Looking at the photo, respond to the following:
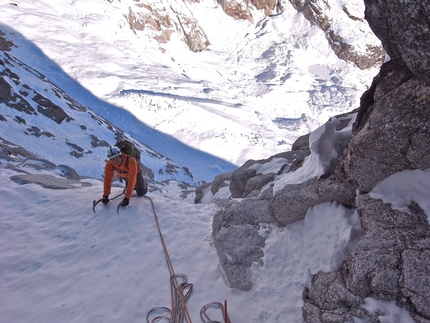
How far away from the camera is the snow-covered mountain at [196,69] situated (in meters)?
29.8

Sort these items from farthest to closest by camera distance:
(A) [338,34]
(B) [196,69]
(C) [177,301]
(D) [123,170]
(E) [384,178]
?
(A) [338,34], (B) [196,69], (D) [123,170], (C) [177,301], (E) [384,178]

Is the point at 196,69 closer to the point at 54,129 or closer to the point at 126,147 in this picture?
the point at 54,129

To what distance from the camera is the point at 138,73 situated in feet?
115

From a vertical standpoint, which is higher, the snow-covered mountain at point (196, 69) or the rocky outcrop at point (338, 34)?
the rocky outcrop at point (338, 34)

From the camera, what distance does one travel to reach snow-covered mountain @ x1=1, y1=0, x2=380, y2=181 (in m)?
29.8

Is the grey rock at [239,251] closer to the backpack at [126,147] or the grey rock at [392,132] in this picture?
the grey rock at [392,132]

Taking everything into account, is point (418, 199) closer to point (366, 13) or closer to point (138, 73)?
point (366, 13)

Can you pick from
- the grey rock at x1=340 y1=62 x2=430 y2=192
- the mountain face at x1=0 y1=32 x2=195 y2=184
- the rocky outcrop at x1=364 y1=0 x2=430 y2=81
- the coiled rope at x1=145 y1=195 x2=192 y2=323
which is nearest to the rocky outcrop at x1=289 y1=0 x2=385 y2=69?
the mountain face at x1=0 y1=32 x2=195 y2=184

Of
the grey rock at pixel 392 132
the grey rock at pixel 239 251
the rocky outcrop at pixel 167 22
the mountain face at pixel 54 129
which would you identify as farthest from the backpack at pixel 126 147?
the rocky outcrop at pixel 167 22

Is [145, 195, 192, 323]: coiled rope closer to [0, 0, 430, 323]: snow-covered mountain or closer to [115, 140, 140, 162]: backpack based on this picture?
[0, 0, 430, 323]: snow-covered mountain

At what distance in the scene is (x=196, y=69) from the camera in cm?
4453

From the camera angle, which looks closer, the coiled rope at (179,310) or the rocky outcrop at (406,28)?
the rocky outcrop at (406,28)

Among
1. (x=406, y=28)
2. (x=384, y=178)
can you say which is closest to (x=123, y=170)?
(x=384, y=178)

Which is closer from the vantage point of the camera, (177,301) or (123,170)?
(177,301)
